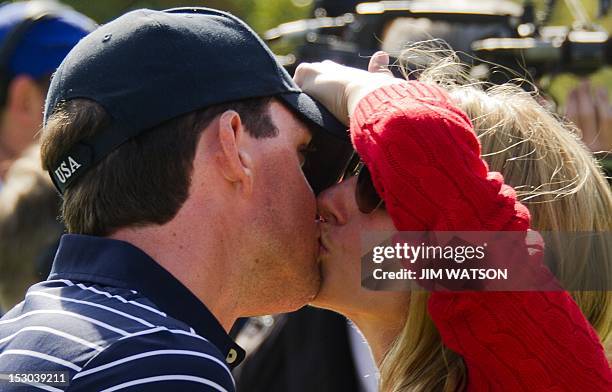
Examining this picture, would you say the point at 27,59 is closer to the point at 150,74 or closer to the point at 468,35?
the point at 468,35

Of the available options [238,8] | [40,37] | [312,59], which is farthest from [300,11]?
[312,59]

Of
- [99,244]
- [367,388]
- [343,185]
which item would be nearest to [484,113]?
[343,185]

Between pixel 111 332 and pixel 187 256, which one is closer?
pixel 111 332

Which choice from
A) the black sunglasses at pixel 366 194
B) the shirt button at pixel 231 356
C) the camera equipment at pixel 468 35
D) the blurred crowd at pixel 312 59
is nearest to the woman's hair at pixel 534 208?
the blurred crowd at pixel 312 59

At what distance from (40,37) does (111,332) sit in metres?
2.16

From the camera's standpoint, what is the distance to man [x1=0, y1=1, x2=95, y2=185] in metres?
3.40

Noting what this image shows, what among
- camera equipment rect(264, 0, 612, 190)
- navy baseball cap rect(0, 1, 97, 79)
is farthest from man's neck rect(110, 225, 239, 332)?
navy baseball cap rect(0, 1, 97, 79)

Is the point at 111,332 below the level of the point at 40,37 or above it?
above

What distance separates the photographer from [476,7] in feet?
10.9

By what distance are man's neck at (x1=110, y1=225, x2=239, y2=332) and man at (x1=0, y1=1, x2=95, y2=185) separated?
73.3 inches

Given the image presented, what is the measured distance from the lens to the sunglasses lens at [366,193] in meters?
1.88

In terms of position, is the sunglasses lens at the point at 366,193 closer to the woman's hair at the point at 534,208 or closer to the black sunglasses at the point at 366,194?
the black sunglasses at the point at 366,194

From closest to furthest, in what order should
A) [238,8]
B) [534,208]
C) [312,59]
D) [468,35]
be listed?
[534,208] < [312,59] < [468,35] < [238,8]

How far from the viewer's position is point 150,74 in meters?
1.70
